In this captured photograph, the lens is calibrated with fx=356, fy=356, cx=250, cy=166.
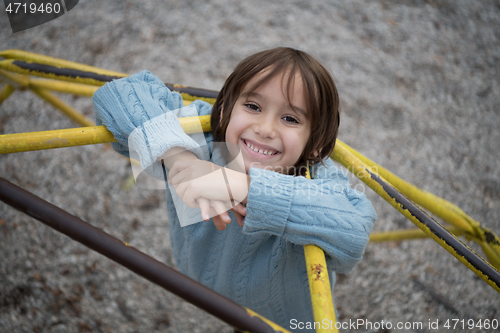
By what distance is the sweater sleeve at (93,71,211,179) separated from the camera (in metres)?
0.69

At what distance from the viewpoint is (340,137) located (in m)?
2.26

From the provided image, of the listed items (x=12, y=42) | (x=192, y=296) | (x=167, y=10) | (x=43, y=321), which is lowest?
(x=43, y=321)

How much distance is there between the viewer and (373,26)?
284 centimetres

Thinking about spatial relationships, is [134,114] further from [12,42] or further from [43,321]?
[12,42]

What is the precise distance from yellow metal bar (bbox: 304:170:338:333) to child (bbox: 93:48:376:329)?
2 centimetres

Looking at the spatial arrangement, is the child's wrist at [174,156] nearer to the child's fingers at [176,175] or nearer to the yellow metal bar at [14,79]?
the child's fingers at [176,175]

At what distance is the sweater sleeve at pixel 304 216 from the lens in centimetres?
60

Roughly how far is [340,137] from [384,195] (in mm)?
1497

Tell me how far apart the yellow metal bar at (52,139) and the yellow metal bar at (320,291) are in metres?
0.47

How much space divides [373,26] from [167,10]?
163cm

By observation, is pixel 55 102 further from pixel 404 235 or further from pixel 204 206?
pixel 404 235

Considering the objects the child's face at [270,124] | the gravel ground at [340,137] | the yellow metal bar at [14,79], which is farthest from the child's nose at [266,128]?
the gravel ground at [340,137]

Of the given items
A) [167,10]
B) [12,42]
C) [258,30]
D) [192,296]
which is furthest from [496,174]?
[12,42]

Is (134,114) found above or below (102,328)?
above
